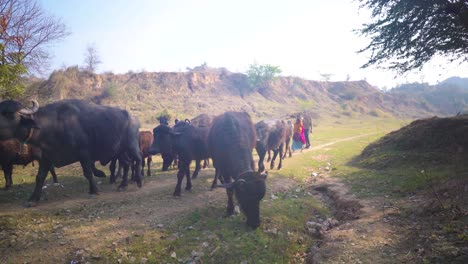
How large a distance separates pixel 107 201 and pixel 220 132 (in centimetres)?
394

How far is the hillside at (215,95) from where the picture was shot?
35.2 meters

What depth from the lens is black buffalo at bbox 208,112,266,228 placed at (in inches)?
247

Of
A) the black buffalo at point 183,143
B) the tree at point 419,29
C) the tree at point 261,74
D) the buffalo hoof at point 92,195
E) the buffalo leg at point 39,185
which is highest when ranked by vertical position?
the tree at point 261,74

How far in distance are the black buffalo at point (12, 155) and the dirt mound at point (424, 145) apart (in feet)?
44.1

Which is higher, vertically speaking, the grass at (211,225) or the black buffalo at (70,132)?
the black buffalo at (70,132)

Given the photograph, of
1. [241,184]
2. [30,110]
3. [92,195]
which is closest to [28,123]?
[30,110]

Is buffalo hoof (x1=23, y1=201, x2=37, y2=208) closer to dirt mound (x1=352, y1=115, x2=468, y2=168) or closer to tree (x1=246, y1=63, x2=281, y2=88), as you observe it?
dirt mound (x1=352, y1=115, x2=468, y2=168)

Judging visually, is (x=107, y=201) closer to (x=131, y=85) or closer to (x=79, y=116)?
(x=79, y=116)

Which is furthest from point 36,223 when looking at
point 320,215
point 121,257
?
point 320,215

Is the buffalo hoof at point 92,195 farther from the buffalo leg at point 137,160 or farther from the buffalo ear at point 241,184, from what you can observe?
the buffalo ear at point 241,184

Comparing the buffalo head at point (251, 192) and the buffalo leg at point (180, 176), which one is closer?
the buffalo head at point (251, 192)

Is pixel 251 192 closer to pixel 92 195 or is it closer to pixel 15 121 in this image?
pixel 92 195

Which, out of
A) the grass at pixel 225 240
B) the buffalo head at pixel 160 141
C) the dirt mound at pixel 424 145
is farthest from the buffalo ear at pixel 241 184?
the dirt mound at pixel 424 145

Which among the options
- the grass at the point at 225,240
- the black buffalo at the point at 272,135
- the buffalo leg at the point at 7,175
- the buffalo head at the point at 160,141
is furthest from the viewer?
the black buffalo at the point at 272,135
